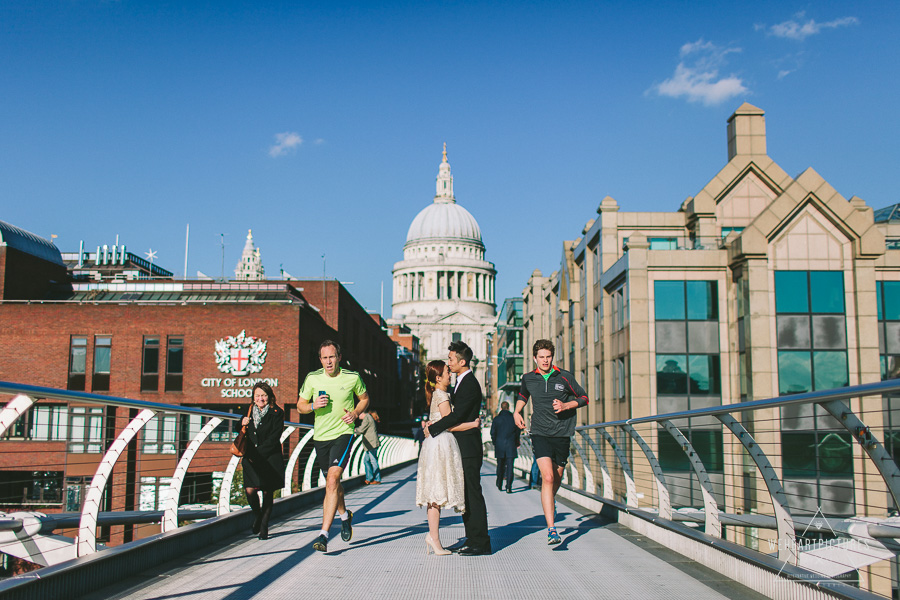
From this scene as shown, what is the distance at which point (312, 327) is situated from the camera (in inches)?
1754

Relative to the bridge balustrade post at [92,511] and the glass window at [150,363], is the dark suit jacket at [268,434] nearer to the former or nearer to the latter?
the bridge balustrade post at [92,511]

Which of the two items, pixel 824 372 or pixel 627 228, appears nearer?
pixel 824 372

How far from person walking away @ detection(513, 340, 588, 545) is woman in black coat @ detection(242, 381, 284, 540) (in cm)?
259

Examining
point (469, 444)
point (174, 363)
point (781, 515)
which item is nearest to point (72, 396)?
point (469, 444)

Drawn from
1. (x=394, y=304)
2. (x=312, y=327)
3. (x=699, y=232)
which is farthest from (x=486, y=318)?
(x=699, y=232)

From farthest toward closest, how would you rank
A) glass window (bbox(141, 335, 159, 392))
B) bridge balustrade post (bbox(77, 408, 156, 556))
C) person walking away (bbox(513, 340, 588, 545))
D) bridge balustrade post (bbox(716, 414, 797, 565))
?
glass window (bbox(141, 335, 159, 392)) < person walking away (bbox(513, 340, 588, 545)) < bridge balustrade post (bbox(77, 408, 156, 556)) < bridge balustrade post (bbox(716, 414, 797, 565))

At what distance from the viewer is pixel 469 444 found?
303 inches

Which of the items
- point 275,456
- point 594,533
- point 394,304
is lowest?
point 594,533

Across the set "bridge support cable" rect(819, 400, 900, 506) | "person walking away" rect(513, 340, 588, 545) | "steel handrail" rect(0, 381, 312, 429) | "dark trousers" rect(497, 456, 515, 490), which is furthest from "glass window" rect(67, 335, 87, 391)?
"bridge support cable" rect(819, 400, 900, 506)

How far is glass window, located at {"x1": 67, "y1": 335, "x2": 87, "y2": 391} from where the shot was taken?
1604 inches

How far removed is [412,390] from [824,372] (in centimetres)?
9087

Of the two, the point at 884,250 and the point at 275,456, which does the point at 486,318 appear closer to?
the point at 884,250

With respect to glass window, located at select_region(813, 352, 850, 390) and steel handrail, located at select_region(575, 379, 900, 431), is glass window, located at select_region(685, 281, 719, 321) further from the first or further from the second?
steel handrail, located at select_region(575, 379, 900, 431)

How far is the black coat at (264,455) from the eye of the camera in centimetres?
888
